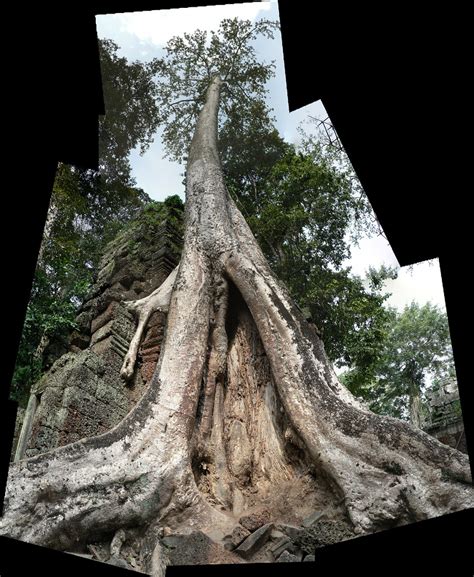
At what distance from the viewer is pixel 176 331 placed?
4.90 m

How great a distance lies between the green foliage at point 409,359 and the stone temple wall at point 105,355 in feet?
44.1

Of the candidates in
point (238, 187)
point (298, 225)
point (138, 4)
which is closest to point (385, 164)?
point (138, 4)

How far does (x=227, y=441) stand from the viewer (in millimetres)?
4660

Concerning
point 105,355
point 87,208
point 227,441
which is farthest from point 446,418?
point 87,208

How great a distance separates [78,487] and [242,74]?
12215 millimetres

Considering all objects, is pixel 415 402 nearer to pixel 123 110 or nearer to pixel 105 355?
pixel 123 110

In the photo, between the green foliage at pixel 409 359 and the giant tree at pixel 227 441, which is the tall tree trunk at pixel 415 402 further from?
the giant tree at pixel 227 441

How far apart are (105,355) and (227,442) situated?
2.04m

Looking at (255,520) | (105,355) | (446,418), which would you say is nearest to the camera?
(255,520)

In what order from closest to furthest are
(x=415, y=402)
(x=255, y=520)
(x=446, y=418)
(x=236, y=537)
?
(x=236, y=537)
(x=255, y=520)
(x=446, y=418)
(x=415, y=402)

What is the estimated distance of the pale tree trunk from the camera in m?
3.43

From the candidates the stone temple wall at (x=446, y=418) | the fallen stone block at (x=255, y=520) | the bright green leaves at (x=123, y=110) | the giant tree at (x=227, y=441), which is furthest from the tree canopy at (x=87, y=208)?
the stone temple wall at (x=446, y=418)

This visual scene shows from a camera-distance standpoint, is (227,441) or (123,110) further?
(123,110)

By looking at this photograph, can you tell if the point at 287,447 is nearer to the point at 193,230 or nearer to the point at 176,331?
the point at 176,331
